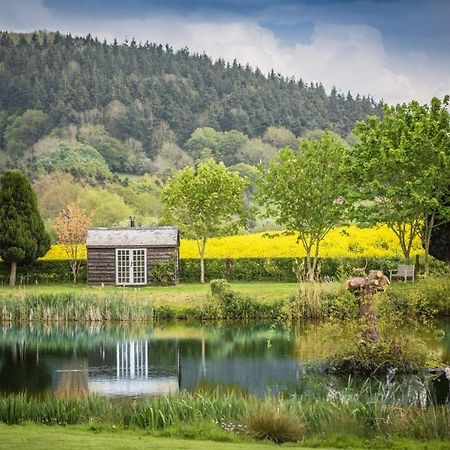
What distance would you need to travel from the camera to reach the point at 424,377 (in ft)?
64.1

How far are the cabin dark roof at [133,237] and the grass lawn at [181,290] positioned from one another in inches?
78.1

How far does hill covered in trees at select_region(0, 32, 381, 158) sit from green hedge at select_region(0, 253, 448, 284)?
188ft

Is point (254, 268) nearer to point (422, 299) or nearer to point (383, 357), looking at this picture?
point (422, 299)

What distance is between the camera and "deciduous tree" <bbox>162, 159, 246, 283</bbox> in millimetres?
42938

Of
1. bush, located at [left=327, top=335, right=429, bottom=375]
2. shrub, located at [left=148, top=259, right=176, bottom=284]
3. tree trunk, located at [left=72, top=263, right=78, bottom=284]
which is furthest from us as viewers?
tree trunk, located at [left=72, top=263, right=78, bottom=284]

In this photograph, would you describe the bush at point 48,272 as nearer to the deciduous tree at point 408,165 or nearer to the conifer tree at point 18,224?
the conifer tree at point 18,224

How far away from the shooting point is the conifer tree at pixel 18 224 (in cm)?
Answer: 3978

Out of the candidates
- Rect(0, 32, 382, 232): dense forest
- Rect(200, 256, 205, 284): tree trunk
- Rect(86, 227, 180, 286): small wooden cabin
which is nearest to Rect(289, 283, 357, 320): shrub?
Rect(200, 256, 205, 284): tree trunk

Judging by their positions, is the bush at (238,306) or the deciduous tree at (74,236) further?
the deciduous tree at (74,236)

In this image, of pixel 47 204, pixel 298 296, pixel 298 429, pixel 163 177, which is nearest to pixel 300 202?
pixel 298 296

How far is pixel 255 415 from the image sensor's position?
43.9ft

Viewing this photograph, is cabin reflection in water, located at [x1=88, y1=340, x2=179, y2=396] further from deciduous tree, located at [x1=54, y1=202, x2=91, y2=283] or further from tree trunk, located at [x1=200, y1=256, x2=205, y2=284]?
deciduous tree, located at [x1=54, y1=202, x2=91, y2=283]

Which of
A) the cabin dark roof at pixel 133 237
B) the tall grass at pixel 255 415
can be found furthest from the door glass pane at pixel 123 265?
the tall grass at pixel 255 415

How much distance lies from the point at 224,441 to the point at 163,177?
268ft
